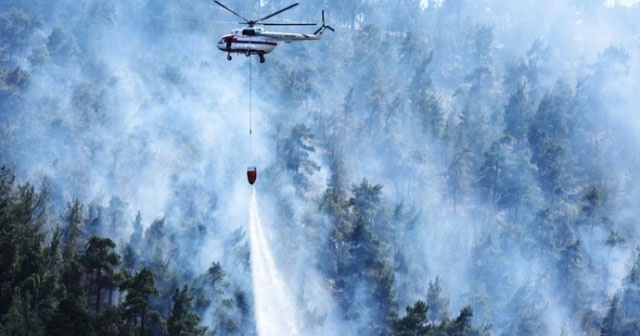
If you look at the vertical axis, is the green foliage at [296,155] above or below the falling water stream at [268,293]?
above

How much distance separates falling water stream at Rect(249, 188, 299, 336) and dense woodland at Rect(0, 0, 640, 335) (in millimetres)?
1055

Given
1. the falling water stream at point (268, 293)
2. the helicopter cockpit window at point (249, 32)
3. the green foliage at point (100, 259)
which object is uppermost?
the falling water stream at point (268, 293)

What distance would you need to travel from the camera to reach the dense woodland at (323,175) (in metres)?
86.6

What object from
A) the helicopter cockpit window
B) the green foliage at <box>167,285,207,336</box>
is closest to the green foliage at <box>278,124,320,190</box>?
the green foliage at <box>167,285,207,336</box>

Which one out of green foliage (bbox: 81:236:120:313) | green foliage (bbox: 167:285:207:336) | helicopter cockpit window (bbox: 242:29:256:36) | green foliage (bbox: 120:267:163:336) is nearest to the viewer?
helicopter cockpit window (bbox: 242:29:256:36)

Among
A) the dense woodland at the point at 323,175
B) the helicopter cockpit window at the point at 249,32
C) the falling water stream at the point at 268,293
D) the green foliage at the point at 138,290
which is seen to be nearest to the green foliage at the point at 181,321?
the dense woodland at the point at 323,175

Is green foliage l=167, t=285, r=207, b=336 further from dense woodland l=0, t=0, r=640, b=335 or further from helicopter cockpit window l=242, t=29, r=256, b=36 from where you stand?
helicopter cockpit window l=242, t=29, r=256, b=36

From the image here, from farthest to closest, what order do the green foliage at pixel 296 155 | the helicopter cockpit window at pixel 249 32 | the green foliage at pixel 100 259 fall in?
the green foliage at pixel 296 155 → the green foliage at pixel 100 259 → the helicopter cockpit window at pixel 249 32

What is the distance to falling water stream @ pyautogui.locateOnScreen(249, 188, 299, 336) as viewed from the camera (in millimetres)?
85188

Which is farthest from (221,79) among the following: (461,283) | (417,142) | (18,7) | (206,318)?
(206,318)

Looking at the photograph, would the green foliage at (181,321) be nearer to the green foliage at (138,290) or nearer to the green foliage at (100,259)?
the green foliage at (138,290)

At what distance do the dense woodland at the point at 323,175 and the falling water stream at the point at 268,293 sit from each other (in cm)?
106

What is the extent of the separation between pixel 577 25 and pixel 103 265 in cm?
16479

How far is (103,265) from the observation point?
5434 cm
